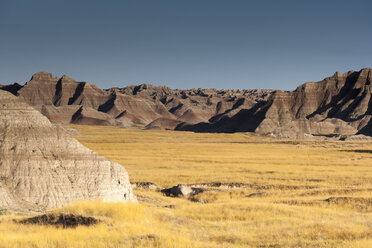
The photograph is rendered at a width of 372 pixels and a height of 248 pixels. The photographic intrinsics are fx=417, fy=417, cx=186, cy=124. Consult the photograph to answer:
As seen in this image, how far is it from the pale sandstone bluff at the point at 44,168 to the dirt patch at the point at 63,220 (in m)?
4.77

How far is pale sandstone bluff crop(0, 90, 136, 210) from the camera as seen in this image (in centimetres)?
1869

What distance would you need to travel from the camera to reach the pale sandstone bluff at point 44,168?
1869 centimetres

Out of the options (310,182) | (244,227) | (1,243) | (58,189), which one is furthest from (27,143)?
(310,182)

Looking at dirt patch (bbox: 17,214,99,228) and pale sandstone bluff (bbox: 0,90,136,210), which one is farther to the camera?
pale sandstone bluff (bbox: 0,90,136,210)

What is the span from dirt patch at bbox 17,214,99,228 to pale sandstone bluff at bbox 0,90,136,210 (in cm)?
477

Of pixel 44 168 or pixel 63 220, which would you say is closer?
pixel 63 220

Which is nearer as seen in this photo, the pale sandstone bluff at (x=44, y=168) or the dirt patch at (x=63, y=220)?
the dirt patch at (x=63, y=220)

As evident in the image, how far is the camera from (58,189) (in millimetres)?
19203

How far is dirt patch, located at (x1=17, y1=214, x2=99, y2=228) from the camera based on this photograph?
42.1 feet

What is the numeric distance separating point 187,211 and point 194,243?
664cm

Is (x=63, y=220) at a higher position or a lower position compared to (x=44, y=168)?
lower

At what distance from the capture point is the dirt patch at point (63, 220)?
1284 cm

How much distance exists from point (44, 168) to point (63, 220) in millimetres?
6701

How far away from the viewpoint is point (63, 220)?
13359 millimetres
